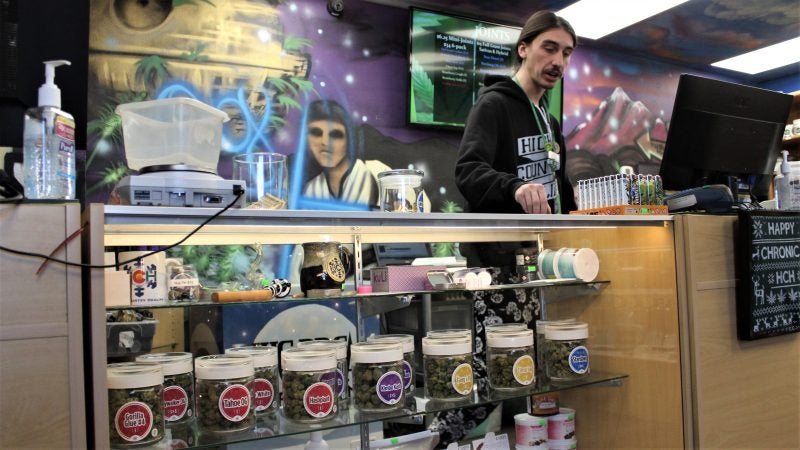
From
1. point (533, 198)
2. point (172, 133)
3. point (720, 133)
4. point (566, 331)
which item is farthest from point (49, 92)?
point (720, 133)

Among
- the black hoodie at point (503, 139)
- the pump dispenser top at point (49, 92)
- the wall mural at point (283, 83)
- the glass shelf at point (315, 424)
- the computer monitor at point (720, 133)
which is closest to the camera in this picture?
the pump dispenser top at point (49, 92)

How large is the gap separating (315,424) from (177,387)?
31 centimetres

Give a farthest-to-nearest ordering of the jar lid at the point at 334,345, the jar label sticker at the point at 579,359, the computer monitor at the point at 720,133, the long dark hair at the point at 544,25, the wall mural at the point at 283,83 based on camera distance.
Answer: the wall mural at the point at 283,83 → the long dark hair at the point at 544,25 → the computer monitor at the point at 720,133 → the jar label sticker at the point at 579,359 → the jar lid at the point at 334,345

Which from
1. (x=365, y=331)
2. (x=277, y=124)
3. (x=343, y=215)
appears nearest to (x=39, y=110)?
(x=343, y=215)

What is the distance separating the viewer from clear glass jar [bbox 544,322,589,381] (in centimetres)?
175

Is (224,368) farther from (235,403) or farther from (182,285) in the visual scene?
(182,285)

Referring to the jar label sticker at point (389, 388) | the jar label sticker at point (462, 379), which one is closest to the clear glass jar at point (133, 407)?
the jar label sticker at point (389, 388)

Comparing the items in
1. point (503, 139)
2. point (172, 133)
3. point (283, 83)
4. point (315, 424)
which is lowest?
point (315, 424)

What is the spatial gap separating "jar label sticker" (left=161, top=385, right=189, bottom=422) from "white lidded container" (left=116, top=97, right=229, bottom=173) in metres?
0.48

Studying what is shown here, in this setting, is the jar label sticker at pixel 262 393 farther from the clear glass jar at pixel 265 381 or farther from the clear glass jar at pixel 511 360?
the clear glass jar at pixel 511 360

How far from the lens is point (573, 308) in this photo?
2021 millimetres

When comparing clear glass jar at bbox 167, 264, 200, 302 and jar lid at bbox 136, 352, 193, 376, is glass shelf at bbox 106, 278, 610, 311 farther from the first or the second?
jar lid at bbox 136, 352, 193, 376

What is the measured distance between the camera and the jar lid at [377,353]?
1437 millimetres

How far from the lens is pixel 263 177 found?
1.43 metres
